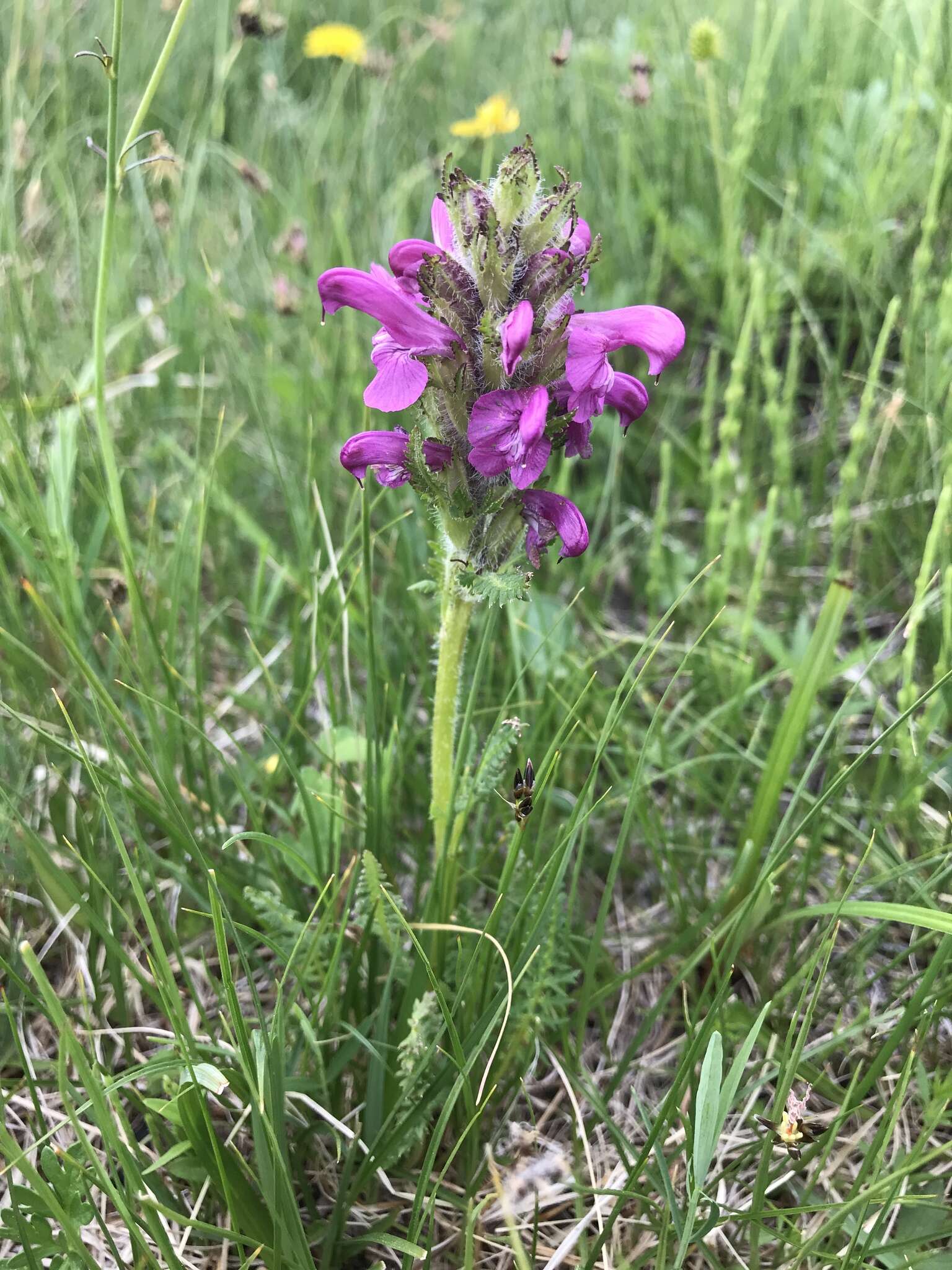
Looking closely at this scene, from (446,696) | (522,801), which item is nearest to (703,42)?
(446,696)

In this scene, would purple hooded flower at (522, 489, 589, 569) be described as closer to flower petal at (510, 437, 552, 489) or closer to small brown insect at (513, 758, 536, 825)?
flower petal at (510, 437, 552, 489)

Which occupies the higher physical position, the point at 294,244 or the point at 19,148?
the point at 19,148

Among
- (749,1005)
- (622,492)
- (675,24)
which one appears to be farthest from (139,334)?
(749,1005)

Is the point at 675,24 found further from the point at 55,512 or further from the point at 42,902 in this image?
the point at 42,902

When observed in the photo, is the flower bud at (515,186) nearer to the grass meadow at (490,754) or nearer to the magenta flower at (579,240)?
the magenta flower at (579,240)

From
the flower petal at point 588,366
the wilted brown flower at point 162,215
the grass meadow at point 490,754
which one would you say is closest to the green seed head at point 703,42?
the grass meadow at point 490,754

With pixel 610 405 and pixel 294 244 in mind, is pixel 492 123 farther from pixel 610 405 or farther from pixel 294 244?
pixel 610 405
